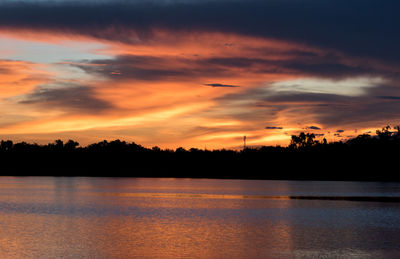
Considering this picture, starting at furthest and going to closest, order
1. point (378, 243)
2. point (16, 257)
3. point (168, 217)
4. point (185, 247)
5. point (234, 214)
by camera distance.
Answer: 1. point (234, 214)
2. point (168, 217)
3. point (378, 243)
4. point (185, 247)
5. point (16, 257)

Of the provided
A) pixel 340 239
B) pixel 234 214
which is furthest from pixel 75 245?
pixel 234 214

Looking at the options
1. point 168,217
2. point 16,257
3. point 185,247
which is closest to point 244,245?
point 185,247

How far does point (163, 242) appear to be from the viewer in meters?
37.5

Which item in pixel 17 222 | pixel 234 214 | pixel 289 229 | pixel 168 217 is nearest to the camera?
pixel 289 229

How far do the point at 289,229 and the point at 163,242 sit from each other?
518 inches

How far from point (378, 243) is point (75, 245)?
1994cm

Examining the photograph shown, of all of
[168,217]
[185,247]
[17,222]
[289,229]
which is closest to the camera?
[185,247]

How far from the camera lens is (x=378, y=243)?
3794 cm

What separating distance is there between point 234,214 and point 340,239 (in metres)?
22.0

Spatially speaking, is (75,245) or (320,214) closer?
(75,245)

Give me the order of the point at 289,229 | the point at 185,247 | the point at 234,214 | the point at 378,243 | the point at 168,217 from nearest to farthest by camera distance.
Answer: the point at 185,247 → the point at 378,243 → the point at 289,229 → the point at 168,217 → the point at 234,214

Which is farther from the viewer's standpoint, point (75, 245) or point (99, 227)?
point (99, 227)

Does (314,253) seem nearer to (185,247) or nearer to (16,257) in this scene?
(185,247)

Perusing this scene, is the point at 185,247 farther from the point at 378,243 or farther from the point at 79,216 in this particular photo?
the point at 79,216
